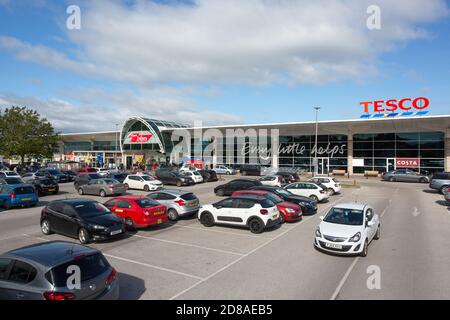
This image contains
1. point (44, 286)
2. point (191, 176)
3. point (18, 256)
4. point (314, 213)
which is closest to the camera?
point (44, 286)

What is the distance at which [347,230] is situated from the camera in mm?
10250

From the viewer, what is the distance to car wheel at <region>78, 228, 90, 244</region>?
11.4m

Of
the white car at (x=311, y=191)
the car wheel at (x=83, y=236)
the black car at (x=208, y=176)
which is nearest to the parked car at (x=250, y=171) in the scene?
the black car at (x=208, y=176)

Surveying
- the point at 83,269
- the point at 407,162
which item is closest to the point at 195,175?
the point at 407,162

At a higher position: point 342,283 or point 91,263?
point 91,263

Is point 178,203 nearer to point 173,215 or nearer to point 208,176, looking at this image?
point 173,215

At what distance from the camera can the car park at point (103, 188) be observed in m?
24.6

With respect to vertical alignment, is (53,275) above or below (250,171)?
above

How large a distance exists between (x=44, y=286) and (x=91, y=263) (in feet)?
2.67

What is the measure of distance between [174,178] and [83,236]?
22326 millimetres
